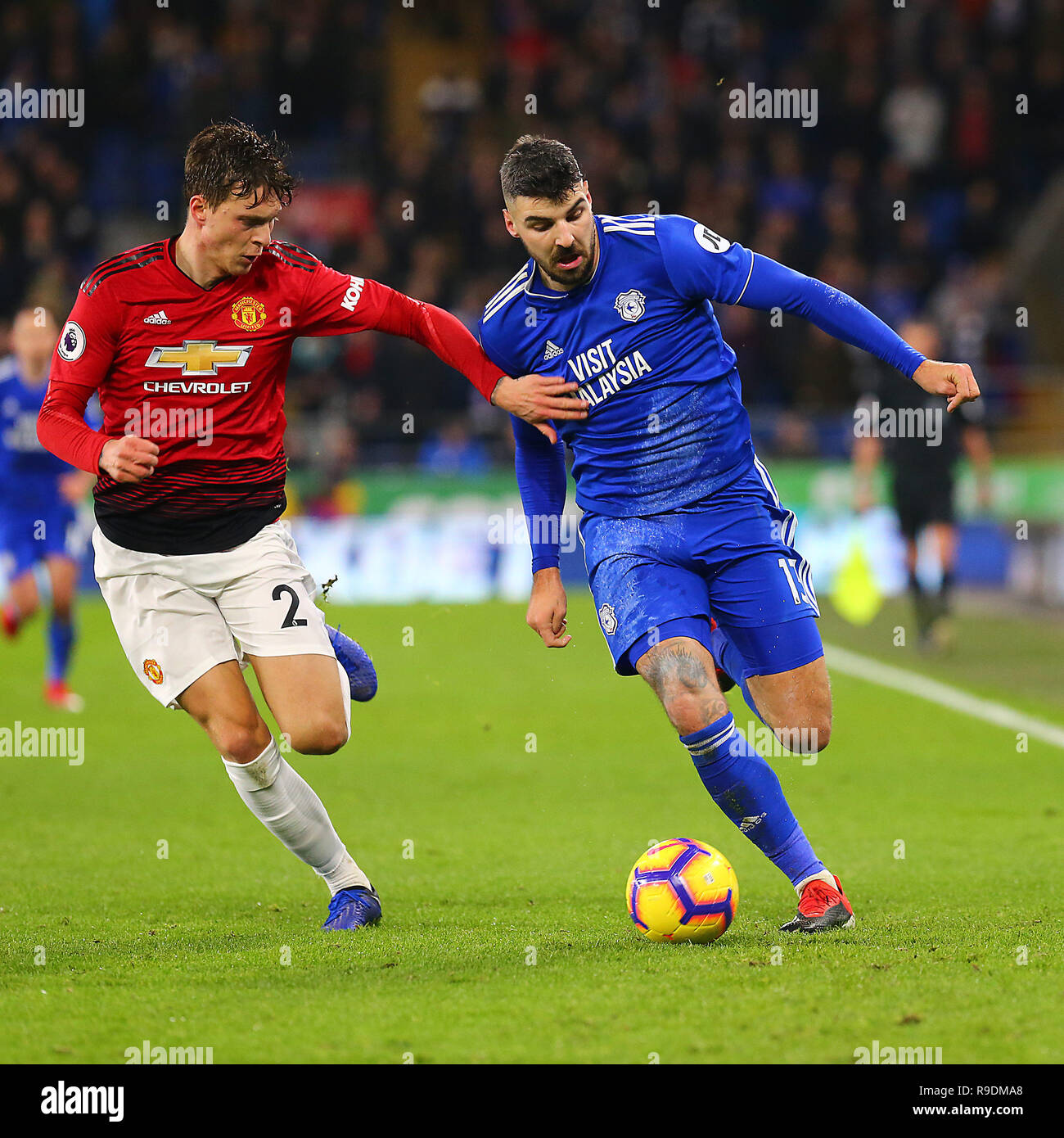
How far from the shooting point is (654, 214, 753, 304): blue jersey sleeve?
16.4 feet

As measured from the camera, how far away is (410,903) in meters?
5.58

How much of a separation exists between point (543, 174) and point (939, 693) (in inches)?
267

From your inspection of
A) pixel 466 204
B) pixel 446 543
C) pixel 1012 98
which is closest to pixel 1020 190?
pixel 1012 98

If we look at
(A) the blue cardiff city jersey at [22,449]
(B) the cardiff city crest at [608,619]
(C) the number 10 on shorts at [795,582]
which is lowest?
(B) the cardiff city crest at [608,619]

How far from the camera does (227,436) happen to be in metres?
5.18

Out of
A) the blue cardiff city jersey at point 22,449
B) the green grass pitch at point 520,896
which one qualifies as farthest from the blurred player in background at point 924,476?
the blue cardiff city jersey at point 22,449

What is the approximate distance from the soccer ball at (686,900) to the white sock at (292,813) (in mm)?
983

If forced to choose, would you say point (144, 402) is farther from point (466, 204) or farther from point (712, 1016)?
point (466, 204)

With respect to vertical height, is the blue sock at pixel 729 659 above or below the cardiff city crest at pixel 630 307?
below

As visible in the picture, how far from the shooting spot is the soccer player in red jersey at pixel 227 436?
4.99m

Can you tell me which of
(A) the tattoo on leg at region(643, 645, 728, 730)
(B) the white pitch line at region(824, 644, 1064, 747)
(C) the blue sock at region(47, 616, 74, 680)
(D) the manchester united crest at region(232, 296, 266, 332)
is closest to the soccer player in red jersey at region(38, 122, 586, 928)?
(D) the manchester united crest at region(232, 296, 266, 332)

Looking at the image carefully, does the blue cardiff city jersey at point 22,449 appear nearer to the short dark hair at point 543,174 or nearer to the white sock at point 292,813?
the white sock at point 292,813

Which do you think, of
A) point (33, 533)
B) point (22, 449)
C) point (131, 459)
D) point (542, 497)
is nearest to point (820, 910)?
point (542, 497)

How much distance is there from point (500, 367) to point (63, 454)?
1400mm
